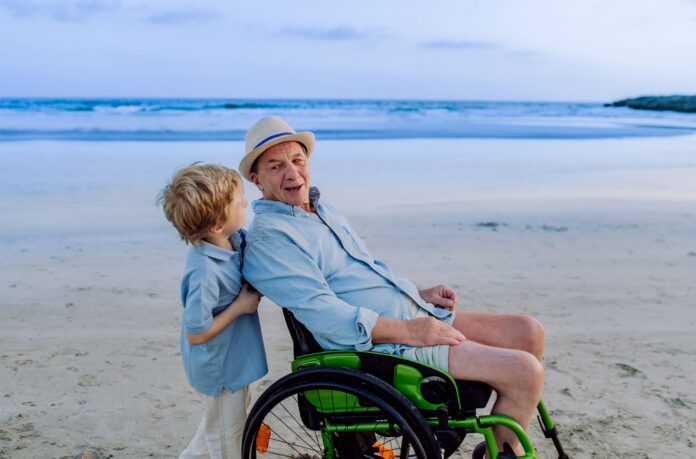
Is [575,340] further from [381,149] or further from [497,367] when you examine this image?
[381,149]

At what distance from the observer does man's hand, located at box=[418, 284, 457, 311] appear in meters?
2.58

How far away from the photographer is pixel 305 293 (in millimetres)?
2090

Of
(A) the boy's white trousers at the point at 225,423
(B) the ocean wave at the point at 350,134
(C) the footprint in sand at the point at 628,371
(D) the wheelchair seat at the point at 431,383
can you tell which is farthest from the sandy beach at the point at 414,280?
(B) the ocean wave at the point at 350,134

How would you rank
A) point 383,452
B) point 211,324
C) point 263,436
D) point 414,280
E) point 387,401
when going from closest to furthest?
point 387,401
point 211,324
point 263,436
point 383,452
point 414,280

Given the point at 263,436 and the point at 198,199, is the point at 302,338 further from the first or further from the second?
the point at 198,199

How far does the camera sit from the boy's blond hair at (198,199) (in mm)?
2004

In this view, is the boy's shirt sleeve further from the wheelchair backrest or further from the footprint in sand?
the footprint in sand

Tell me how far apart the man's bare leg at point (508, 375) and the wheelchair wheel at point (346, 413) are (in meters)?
0.23

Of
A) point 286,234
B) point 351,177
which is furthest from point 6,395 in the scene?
point 351,177

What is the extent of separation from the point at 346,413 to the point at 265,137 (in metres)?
0.94

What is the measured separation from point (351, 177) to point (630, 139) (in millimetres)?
10452

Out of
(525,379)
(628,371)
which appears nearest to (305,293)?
(525,379)

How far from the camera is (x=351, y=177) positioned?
32.5 ft

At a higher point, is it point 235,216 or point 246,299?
point 235,216
